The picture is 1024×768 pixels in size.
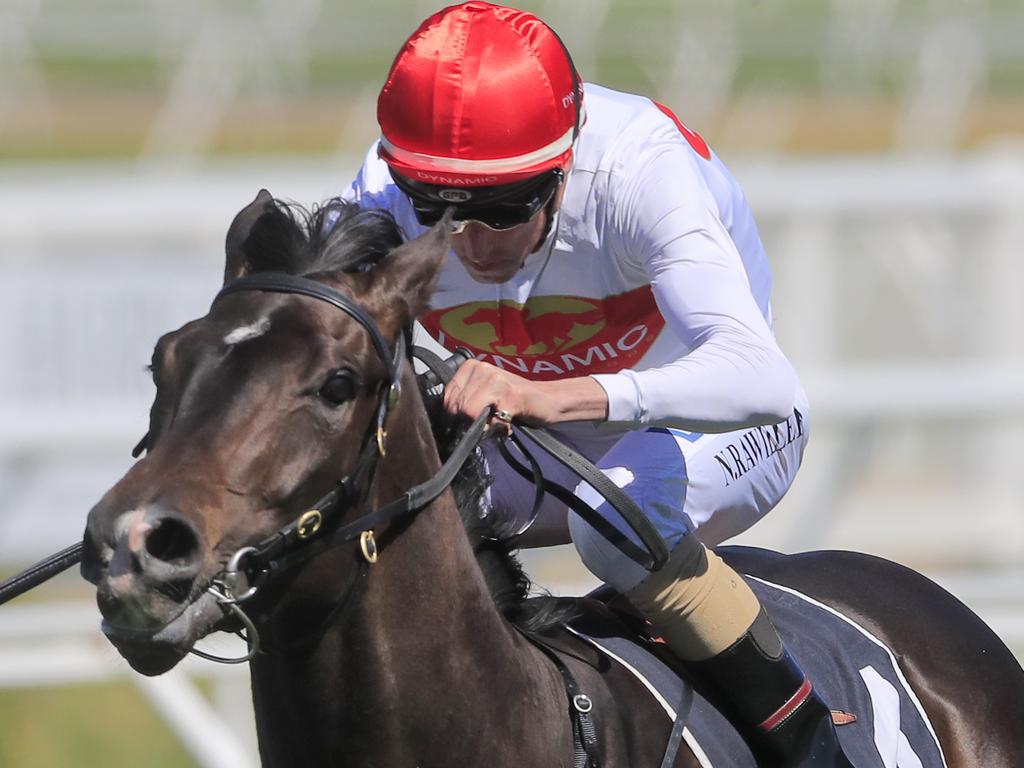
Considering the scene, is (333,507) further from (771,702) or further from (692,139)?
(692,139)

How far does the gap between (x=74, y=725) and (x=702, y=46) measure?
597 inches

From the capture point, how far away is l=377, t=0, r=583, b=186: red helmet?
2.80 m

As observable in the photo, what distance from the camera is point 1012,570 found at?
7008 millimetres

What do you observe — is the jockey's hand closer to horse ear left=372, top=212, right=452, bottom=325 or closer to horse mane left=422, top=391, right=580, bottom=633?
horse ear left=372, top=212, right=452, bottom=325

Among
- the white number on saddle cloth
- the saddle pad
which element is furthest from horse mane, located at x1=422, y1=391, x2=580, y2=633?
the white number on saddle cloth

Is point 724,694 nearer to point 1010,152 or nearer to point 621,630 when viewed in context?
point 621,630

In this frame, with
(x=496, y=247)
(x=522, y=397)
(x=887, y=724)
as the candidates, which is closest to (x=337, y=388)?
(x=522, y=397)

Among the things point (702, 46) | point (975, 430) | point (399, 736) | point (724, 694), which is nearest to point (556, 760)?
point (399, 736)

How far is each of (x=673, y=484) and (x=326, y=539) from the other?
3.04ft

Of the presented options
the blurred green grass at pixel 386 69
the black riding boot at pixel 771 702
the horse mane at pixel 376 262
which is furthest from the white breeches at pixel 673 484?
the blurred green grass at pixel 386 69

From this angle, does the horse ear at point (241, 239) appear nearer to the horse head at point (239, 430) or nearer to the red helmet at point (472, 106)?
the horse head at point (239, 430)

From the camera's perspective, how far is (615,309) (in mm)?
3248

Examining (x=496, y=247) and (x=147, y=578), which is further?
(x=496, y=247)

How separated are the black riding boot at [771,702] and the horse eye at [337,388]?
3.24 ft
